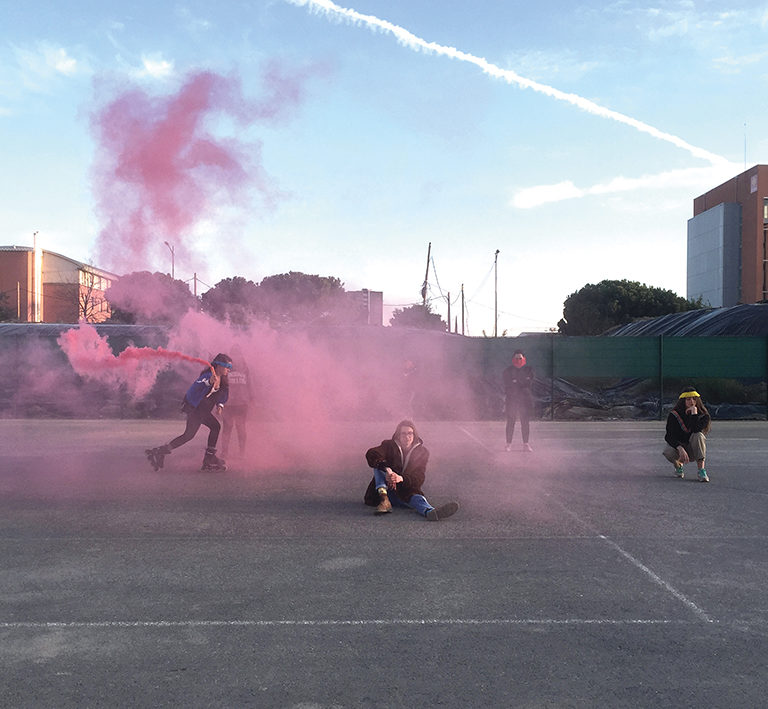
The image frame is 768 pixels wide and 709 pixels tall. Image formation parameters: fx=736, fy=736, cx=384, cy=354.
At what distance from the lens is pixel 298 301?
82.2ft

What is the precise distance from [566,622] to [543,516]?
309 centimetres

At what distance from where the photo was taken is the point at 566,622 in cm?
436

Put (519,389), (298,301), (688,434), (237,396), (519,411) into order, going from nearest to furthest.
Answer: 1. (688,434)
2. (237,396)
3. (519,389)
4. (519,411)
5. (298,301)

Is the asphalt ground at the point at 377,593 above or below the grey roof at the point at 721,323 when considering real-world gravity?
below

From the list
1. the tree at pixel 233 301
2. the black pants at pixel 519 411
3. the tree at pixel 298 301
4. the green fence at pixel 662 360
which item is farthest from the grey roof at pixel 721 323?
the black pants at pixel 519 411

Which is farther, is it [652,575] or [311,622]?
[652,575]

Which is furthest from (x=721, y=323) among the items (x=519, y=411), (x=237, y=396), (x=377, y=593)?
(x=377, y=593)

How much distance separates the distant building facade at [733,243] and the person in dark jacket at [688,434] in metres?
65.0

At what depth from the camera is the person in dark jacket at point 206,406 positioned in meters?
10.1

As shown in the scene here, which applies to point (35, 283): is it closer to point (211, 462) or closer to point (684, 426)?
point (211, 462)

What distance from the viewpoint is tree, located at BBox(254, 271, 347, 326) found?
22812 mm

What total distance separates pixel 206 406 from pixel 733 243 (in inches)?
3001

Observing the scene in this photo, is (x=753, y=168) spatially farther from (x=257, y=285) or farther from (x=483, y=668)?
(x=483, y=668)

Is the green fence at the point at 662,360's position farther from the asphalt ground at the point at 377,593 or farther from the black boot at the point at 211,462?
the black boot at the point at 211,462
